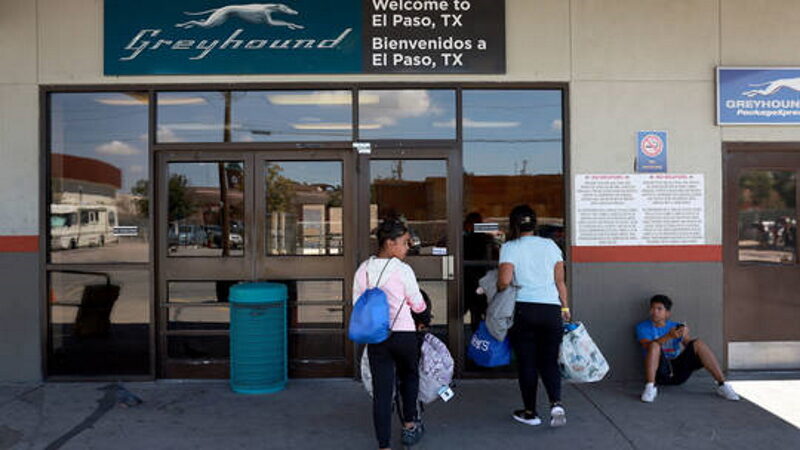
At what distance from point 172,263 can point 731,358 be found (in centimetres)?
544

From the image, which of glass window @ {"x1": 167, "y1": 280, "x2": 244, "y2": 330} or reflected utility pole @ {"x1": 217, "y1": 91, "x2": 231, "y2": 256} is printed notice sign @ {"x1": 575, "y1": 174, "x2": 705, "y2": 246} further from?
glass window @ {"x1": 167, "y1": 280, "x2": 244, "y2": 330}

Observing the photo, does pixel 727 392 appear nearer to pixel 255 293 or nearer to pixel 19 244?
pixel 255 293

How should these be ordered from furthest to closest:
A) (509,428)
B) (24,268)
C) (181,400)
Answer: (24,268) < (181,400) < (509,428)

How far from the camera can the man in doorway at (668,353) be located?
557 cm

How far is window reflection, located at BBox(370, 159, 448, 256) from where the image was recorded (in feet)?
20.1

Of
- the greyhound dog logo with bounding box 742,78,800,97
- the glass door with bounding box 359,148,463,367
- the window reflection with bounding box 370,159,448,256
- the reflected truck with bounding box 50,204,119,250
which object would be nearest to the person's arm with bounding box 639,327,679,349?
the glass door with bounding box 359,148,463,367

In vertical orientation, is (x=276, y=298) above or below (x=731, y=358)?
above

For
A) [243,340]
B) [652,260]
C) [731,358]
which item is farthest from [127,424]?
[731,358]

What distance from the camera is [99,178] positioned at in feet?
20.3

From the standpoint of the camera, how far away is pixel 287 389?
232 inches

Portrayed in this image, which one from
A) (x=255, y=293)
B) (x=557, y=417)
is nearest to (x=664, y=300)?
(x=557, y=417)

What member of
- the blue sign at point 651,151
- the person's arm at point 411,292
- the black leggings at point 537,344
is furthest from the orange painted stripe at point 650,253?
the person's arm at point 411,292

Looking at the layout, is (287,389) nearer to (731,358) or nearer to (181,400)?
(181,400)

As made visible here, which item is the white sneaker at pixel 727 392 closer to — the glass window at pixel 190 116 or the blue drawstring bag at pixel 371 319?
the blue drawstring bag at pixel 371 319
